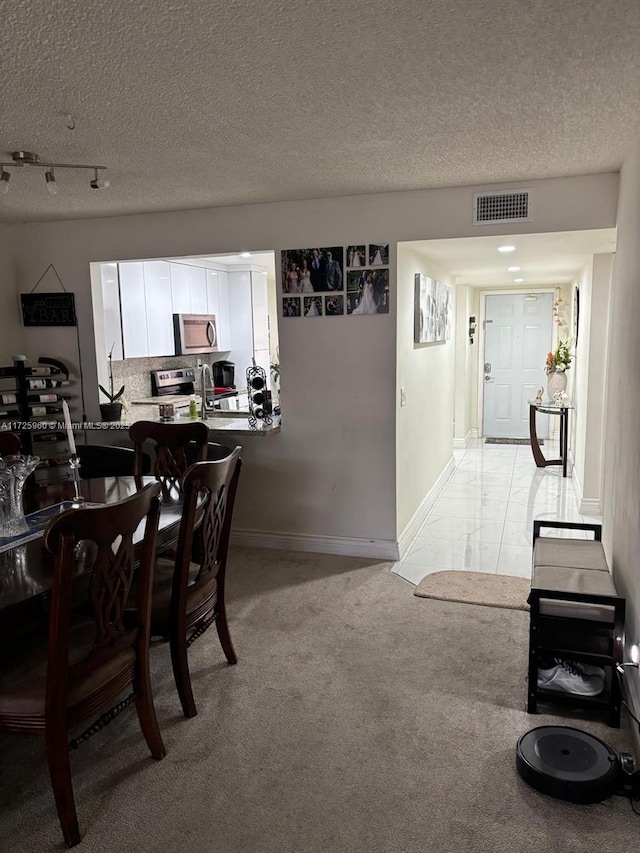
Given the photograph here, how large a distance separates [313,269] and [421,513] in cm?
214

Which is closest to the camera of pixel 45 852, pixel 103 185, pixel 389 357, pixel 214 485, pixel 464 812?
pixel 45 852

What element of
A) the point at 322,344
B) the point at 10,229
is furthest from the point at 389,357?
the point at 10,229

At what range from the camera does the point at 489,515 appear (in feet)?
17.2

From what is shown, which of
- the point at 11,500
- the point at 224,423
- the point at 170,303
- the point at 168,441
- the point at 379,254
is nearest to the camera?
the point at 11,500

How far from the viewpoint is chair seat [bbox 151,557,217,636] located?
2461 millimetres

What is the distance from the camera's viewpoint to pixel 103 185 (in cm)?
296

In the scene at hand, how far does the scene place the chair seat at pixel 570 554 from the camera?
2.85 metres

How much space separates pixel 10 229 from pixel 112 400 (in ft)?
4.79

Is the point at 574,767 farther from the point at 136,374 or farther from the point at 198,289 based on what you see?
the point at 198,289

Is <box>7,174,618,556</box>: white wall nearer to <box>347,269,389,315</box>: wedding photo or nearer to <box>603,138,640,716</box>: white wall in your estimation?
<box>347,269,389,315</box>: wedding photo

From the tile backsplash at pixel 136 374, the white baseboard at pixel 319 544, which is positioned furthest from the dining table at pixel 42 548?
the tile backsplash at pixel 136 374

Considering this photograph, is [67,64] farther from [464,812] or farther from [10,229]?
[10,229]

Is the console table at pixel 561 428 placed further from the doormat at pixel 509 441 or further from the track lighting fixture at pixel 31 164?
the track lighting fixture at pixel 31 164

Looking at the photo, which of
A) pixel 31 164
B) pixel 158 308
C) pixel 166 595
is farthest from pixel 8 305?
pixel 166 595
